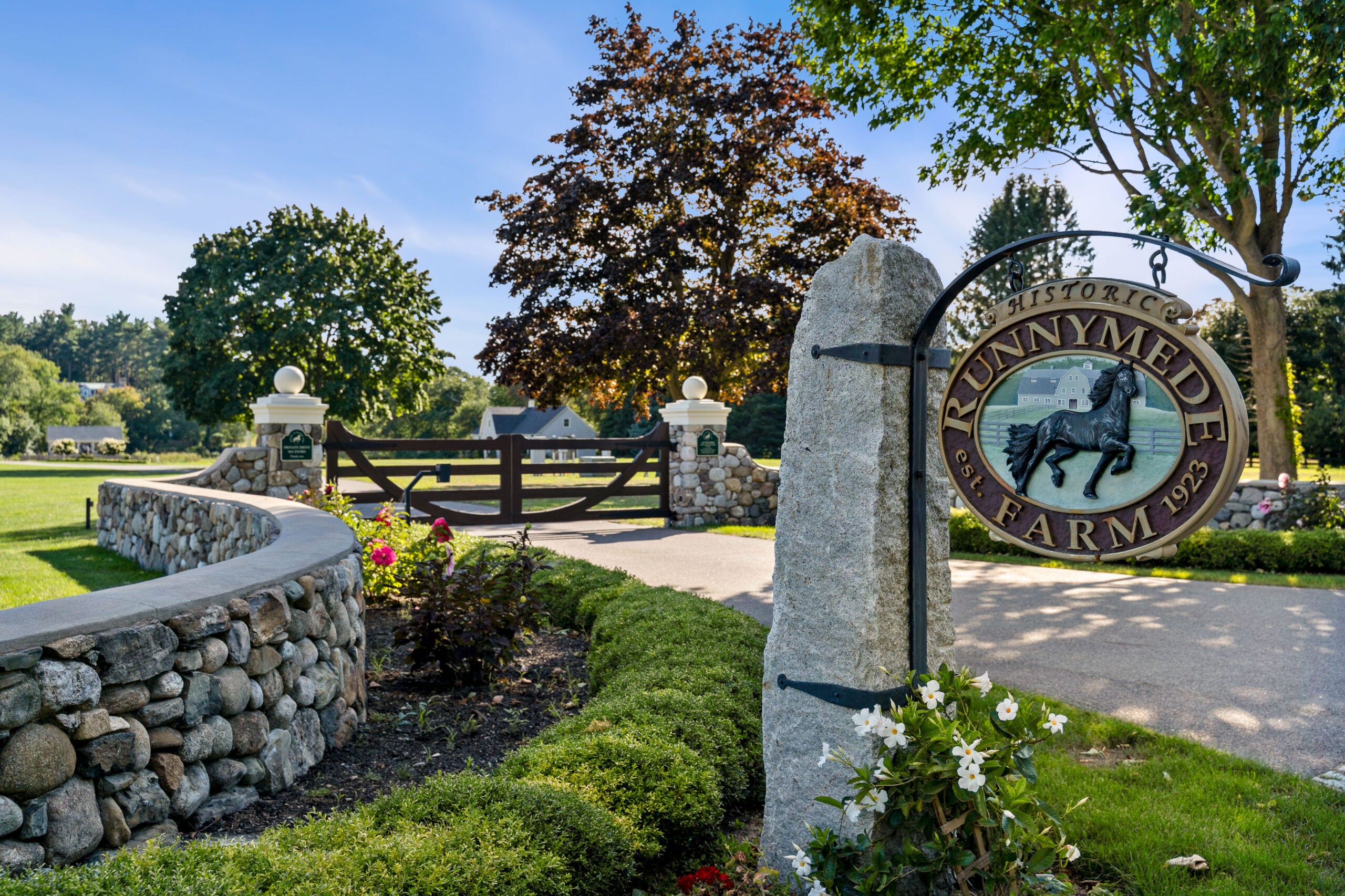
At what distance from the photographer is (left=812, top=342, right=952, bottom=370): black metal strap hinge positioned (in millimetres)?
2344

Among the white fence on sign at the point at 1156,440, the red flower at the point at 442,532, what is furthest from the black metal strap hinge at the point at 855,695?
the red flower at the point at 442,532

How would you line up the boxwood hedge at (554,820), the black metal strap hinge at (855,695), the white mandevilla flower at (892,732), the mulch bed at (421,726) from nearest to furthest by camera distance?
the boxwood hedge at (554,820) → the white mandevilla flower at (892,732) → the black metal strap hinge at (855,695) → the mulch bed at (421,726)

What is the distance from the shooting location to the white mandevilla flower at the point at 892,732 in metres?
2.10

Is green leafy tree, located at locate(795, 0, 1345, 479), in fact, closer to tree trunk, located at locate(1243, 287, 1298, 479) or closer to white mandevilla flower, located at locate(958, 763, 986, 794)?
tree trunk, located at locate(1243, 287, 1298, 479)

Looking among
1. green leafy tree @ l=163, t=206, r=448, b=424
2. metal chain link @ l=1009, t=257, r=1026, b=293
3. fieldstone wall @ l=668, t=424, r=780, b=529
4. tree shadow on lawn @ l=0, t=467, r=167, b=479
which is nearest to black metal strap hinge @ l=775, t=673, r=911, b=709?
metal chain link @ l=1009, t=257, r=1026, b=293

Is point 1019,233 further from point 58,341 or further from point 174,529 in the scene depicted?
point 58,341

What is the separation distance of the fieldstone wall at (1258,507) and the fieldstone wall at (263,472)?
41.6ft

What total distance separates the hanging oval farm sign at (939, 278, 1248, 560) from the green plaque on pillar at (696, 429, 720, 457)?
10555 millimetres

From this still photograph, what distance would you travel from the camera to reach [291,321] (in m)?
24.5

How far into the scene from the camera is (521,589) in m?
5.36

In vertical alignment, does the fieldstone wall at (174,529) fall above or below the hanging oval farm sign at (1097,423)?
below

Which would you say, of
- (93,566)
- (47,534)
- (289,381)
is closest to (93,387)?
(47,534)

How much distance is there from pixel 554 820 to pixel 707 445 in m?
11.4

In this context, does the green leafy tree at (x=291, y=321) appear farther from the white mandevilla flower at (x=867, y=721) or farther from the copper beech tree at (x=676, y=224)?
the white mandevilla flower at (x=867, y=721)
